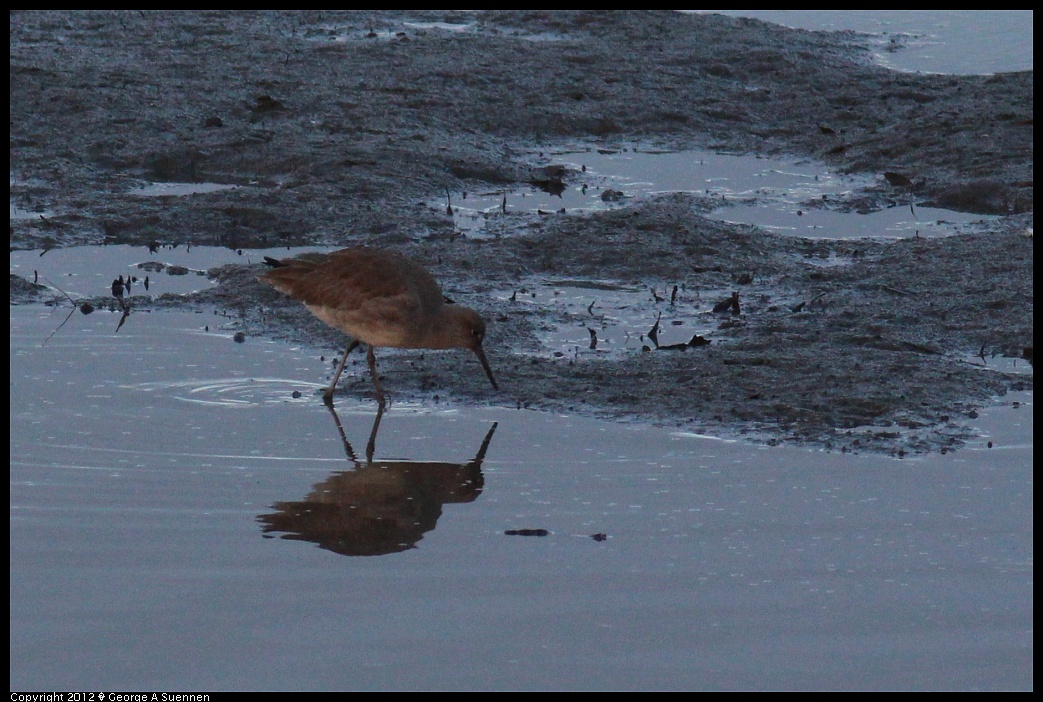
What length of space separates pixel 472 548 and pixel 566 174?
260 inches

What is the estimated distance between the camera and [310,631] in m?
5.00

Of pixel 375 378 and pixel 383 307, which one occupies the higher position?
pixel 383 307

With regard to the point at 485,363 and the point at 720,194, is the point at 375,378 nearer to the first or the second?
the point at 485,363

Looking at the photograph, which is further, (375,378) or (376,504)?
(375,378)

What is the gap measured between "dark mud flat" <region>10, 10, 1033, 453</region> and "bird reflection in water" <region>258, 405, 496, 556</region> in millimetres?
1078

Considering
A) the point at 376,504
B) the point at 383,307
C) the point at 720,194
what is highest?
the point at 383,307

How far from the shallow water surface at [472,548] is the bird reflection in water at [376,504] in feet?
0.05

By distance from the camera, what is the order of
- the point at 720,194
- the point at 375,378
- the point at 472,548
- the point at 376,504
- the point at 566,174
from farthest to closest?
1. the point at 566,174
2. the point at 720,194
3. the point at 375,378
4. the point at 376,504
5. the point at 472,548

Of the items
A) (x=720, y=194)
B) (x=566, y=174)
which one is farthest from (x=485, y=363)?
(x=566, y=174)

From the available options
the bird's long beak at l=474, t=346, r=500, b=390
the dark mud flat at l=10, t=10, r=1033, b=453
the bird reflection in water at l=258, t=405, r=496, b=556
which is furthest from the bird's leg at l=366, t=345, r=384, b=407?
the bird reflection in water at l=258, t=405, r=496, b=556

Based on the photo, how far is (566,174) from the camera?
11992mm

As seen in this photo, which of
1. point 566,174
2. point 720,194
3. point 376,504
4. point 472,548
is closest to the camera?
point 472,548

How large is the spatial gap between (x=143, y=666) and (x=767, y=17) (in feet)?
46.6

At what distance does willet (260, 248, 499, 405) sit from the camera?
7797mm
